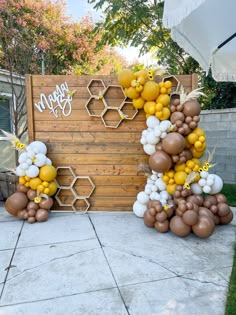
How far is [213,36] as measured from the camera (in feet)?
8.51

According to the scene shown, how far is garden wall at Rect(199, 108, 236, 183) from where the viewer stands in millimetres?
5395

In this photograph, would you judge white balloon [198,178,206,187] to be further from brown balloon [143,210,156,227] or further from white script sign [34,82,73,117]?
white script sign [34,82,73,117]

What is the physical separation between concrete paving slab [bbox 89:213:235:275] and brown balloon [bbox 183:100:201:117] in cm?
142

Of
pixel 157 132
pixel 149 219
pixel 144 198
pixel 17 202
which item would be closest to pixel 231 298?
pixel 149 219

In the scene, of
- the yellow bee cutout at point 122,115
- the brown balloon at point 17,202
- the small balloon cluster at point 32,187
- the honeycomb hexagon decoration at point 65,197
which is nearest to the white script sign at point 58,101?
the small balloon cluster at point 32,187

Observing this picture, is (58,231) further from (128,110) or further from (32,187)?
(128,110)

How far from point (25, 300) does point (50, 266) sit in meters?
0.47

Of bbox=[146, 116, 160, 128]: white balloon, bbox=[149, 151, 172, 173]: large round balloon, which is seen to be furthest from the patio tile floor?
bbox=[146, 116, 160, 128]: white balloon

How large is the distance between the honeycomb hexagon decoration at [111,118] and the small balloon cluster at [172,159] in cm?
38

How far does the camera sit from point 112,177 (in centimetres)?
394

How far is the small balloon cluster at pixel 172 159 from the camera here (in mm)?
3133

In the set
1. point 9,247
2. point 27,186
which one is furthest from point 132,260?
point 27,186

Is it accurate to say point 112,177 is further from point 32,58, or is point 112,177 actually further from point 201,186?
point 32,58

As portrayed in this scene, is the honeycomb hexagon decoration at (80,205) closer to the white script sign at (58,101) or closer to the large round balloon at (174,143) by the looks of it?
the white script sign at (58,101)
